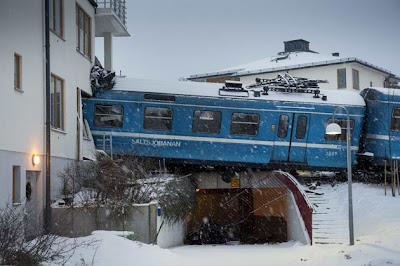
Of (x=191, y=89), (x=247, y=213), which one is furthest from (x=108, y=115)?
(x=247, y=213)

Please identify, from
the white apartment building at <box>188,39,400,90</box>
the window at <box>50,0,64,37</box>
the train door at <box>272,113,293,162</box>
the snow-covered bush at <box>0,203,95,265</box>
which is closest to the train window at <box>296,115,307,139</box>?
the train door at <box>272,113,293,162</box>

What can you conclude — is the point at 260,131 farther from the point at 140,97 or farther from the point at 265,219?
the point at 265,219

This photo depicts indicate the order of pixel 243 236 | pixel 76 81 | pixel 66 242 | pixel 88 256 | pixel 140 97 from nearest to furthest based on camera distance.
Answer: pixel 88 256
pixel 66 242
pixel 76 81
pixel 140 97
pixel 243 236

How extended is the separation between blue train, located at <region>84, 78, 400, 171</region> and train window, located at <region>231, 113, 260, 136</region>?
0.04m

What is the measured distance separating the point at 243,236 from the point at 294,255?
39.2 feet

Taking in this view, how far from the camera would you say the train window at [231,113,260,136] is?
2334 centimetres

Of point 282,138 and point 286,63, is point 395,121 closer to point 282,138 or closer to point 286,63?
point 282,138

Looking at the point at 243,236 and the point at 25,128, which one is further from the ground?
the point at 25,128

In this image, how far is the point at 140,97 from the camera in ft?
74.6

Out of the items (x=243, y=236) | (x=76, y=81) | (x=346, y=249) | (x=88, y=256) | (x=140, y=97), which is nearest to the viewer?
(x=88, y=256)

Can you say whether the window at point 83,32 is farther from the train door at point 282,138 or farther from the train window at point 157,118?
the train door at point 282,138

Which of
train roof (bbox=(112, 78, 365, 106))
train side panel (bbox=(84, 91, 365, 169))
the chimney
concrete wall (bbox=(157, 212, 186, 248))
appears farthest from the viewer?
the chimney

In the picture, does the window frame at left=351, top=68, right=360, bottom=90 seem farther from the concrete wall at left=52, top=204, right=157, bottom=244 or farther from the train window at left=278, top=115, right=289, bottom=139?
the concrete wall at left=52, top=204, right=157, bottom=244

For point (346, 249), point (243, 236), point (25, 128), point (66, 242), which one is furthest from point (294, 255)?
Result: point (243, 236)
